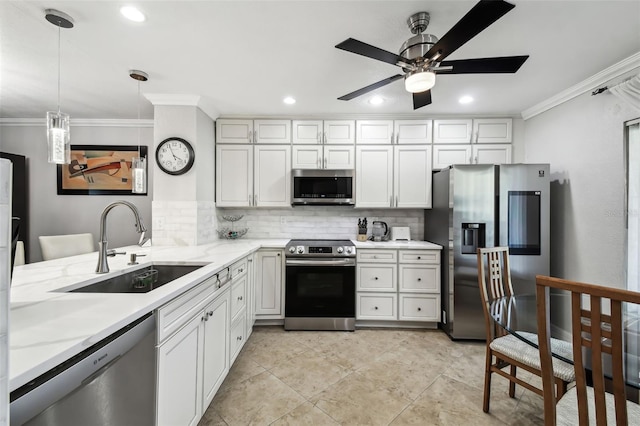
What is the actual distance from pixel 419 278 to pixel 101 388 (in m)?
2.77

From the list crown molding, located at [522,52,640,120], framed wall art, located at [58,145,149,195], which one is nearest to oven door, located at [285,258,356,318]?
framed wall art, located at [58,145,149,195]

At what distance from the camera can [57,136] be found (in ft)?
4.85

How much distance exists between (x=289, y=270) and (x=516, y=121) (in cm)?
330

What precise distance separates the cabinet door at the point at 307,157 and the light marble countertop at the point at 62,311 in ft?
6.00

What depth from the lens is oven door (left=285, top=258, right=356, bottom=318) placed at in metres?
2.85

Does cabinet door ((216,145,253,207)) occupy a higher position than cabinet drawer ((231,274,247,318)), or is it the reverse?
cabinet door ((216,145,253,207))

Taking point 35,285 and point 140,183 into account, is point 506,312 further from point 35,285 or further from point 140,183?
point 140,183

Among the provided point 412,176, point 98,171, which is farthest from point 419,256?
point 98,171

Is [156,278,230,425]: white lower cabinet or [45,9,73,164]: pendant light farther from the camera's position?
[45,9,73,164]: pendant light

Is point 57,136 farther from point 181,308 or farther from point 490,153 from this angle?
point 490,153

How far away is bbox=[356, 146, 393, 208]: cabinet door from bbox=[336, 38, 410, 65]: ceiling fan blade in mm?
1667

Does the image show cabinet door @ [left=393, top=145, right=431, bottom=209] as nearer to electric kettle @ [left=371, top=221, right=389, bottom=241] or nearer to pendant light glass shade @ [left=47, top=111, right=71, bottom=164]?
electric kettle @ [left=371, top=221, right=389, bottom=241]

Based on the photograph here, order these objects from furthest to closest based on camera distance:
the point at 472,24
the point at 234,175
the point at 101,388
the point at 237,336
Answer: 1. the point at 234,175
2. the point at 237,336
3. the point at 472,24
4. the point at 101,388

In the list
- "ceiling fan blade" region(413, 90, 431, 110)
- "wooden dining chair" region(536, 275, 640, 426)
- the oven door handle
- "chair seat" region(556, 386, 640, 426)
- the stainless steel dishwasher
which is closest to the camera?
the stainless steel dishwasher
